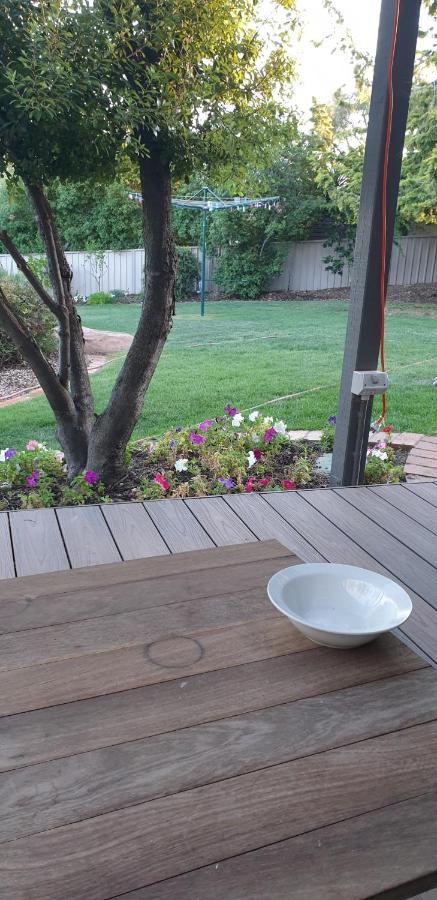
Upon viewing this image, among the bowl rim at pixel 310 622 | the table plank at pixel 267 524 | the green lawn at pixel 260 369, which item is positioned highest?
the bowl rim at pixel 310 622

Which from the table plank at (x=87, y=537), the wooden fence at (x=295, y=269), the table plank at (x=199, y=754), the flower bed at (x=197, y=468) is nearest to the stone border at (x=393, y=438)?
the flower bed at (x=197, y=468)

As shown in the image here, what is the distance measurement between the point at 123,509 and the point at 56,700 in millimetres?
1383

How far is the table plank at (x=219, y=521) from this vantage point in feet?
6.44

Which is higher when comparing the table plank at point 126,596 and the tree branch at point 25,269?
the tree branch at point 25,269

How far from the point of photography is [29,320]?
5617 mm

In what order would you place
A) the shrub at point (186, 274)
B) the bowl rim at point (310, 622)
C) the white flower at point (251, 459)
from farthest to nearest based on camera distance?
1. the shrub at point (186, 274)
2. the white flower at point (251, 459)
3. the bowl rim at point (310, 622)

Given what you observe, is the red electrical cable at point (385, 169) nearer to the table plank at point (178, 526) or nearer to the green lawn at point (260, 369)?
the table plank at point (178, 526)

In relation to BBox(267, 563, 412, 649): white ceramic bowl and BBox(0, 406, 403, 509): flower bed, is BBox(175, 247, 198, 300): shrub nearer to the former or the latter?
BBox(0, 406, 403, 509): flower bed

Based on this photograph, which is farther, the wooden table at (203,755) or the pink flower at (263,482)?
the pink flower at (263,482)

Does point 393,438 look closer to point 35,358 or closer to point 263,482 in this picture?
point 263,482

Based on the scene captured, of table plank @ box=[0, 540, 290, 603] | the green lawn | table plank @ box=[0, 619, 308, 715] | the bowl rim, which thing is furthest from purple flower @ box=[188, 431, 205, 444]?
table plank @ box=[0, 619, 308, 715]

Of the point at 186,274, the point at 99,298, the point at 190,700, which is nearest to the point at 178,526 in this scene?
the point at 190,700

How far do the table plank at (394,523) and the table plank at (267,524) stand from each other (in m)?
0.27

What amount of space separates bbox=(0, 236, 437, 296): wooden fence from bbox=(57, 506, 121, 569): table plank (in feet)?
27.9
